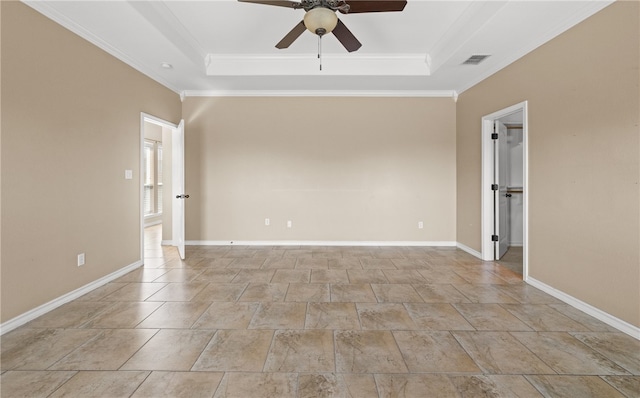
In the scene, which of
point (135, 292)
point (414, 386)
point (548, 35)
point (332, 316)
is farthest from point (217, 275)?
point (548, 35)

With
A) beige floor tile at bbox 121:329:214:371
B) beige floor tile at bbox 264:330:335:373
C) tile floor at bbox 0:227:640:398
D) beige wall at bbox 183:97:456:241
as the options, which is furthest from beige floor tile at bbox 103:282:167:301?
beige wall at bbox 183:97:456:241

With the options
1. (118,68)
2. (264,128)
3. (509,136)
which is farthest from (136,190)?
(509,136)

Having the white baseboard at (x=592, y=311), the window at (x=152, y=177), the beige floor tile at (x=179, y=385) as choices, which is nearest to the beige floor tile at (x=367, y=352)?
the beige floor tile at (x=179, y=385)

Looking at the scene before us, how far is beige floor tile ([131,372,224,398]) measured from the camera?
165 centimetres

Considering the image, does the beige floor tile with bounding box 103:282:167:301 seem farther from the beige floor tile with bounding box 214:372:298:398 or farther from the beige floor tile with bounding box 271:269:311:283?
the beige floor tile with bounding box 214:372:298:398

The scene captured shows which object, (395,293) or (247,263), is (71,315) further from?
(395,293)

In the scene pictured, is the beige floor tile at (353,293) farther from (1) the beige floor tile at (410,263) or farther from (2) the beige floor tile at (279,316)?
(1) the beige floor tile at (410,263)

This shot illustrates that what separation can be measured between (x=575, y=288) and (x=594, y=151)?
131 centimetres

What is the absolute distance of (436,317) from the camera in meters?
2.60

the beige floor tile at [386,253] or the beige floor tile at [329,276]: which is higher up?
the beige floor tile at [386,253]

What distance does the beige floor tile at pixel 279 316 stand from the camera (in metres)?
2.45

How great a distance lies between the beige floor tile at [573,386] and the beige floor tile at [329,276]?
6.73 feet

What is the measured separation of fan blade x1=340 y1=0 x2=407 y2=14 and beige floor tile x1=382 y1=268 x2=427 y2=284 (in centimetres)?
284

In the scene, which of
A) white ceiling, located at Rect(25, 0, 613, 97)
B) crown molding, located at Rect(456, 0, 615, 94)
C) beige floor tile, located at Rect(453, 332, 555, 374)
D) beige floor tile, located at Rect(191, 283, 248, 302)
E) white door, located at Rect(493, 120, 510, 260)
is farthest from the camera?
white door, located at Rect(493, 120, 510, 260)
